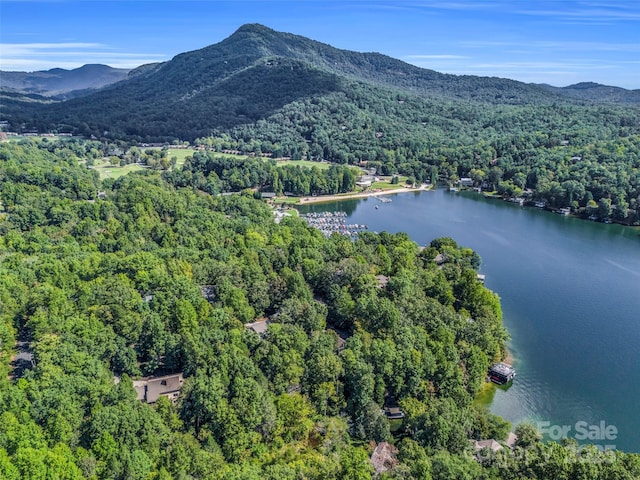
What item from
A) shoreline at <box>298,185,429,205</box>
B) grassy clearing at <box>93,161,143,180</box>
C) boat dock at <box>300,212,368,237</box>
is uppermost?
grassy clearing at <box>93,161,143,180</box>

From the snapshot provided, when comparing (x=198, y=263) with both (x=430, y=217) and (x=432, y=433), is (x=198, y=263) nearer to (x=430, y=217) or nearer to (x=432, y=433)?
(x=432, y=433)

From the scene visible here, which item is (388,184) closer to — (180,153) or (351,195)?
(351,195)

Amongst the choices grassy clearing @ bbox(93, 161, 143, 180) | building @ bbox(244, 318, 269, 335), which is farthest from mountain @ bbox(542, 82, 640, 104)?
building @ bbox(244, 318, 269, 335)

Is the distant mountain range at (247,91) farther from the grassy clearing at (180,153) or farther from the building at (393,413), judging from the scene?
the building at (393,413)

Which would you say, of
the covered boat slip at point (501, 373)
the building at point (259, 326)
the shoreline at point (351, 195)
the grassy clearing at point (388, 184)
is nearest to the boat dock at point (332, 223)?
the shoreline at point (351, 195)

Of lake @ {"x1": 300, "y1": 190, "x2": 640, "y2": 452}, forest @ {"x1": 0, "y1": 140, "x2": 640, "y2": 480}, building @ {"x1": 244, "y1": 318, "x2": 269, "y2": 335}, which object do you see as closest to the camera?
forest @ {"x1": 0, "y1": 140, "x2": 640, "y2": 480}

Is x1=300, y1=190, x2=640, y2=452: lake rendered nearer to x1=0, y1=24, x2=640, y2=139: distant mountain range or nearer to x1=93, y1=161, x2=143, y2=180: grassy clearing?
x1=93, y1=161, x2=143, y2=180: grassy clearing

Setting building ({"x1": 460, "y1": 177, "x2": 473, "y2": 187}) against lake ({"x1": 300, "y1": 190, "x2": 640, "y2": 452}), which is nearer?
lake ({"x1": 300, "y1": 190, "x2": 640, "y2": 452})
